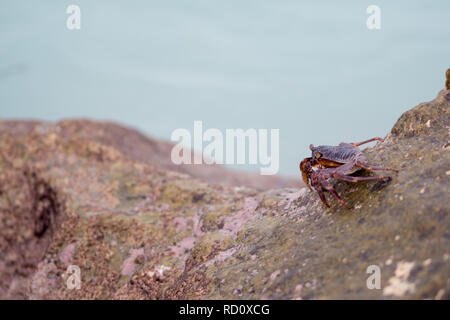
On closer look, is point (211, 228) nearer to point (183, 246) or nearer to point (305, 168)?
point (183, 246)

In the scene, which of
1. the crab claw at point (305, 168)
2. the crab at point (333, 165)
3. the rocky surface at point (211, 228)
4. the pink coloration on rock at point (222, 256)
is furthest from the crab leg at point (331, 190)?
the pink coloration on rock at point (222, 256)

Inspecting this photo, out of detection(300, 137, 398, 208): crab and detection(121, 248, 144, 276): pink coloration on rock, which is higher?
detection(300, 137, 398, 208): crab

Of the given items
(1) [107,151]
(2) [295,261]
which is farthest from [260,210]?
(1) [107,151]

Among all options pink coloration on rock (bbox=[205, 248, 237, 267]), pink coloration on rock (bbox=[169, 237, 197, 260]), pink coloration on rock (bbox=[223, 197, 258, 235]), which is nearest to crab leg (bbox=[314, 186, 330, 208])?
pink coloration on rock (bbox=[205, 248, 237, 267])

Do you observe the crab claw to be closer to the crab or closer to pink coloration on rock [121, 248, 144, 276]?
the crab

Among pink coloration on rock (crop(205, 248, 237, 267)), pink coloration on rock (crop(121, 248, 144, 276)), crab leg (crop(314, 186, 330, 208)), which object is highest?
crab leg (crop(314, 186, 330, 208))

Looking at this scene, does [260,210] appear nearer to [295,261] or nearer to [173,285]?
[173,285]
